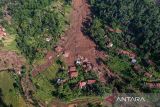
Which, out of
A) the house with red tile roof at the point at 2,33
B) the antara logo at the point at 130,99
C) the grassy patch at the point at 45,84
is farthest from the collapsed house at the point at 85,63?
the house with red tile roof at the point at 2,33

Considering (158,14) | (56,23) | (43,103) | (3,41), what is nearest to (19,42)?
(3,41)

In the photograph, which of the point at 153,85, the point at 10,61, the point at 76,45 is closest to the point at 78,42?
the point at 76,45

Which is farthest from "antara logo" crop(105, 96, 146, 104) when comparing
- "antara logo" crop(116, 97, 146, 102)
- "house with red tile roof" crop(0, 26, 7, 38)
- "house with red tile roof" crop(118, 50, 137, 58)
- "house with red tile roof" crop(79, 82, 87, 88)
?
"house with red tile roof" crop(0, 26, 7, 38)

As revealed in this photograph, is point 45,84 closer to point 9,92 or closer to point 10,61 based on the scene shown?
point 9,92

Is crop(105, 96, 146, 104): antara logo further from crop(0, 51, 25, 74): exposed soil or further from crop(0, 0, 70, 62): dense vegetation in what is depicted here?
crop(0, 51, 25, 74): exposed soil

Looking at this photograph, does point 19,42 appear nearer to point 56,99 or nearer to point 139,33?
point 56,99

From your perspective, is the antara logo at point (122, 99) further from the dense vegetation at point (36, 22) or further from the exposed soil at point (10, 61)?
the exposed soil at point (10, 61)

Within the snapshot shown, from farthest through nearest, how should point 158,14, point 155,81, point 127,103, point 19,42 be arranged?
point 158,14 < point 19,42 < point 155,81 < point 127,103
